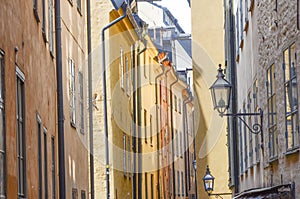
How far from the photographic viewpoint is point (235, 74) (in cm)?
2369

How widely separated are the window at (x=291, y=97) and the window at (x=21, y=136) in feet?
11.0

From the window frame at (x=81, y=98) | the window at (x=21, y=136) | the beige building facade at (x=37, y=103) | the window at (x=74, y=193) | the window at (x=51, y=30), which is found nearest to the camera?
the beige building facade at (x=37, y=103)

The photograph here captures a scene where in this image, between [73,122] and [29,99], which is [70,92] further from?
[29,99]

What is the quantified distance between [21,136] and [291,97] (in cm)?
352

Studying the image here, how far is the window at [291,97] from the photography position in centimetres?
1079

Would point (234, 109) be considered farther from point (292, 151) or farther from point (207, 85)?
point (292, 151)

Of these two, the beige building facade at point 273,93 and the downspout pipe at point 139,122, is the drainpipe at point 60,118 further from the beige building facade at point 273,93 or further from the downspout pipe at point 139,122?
the downspout pipe at point 139,122

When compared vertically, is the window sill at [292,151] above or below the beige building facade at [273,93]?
below

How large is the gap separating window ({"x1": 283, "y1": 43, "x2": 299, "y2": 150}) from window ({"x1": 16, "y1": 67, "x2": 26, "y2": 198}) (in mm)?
3358

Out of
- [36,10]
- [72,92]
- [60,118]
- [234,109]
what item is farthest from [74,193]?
[36,10]

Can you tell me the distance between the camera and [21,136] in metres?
11.8

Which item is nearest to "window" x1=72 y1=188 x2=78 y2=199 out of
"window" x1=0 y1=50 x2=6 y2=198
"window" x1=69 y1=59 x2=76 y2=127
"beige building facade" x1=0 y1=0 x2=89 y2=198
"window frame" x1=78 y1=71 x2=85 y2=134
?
"beige building facade" x1=0 y1=0 x2=89 y2=198

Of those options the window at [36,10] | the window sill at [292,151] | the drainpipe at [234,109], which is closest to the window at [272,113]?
the window sill at [292,151]

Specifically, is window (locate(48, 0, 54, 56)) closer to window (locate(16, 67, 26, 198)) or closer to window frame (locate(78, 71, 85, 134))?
window frame (locate(78, 71, 85, 134))
